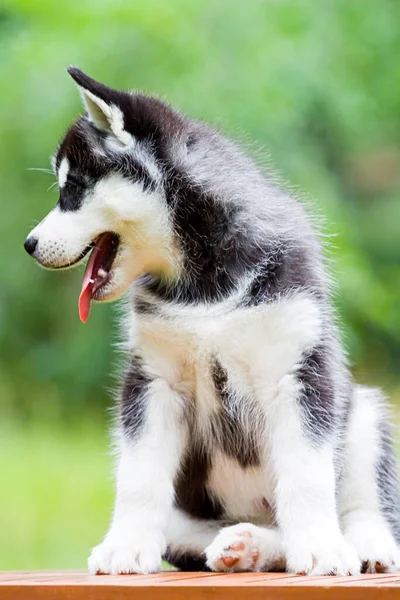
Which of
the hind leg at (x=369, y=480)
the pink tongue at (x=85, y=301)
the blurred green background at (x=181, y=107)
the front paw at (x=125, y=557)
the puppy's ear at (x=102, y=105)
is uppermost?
the blurred green background at (x=181, y=107)

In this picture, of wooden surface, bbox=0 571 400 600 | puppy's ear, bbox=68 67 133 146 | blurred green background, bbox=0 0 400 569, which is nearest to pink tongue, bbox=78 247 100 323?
puppy's ear, bbox=68 67 133 146

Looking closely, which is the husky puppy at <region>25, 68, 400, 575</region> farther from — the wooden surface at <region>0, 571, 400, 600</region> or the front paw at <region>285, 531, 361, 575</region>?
the wooden surface at <region>0, 571, 400, 600</region>

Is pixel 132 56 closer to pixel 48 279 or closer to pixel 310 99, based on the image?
pixel 310 99

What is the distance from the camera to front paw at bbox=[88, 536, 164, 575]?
2240 mm

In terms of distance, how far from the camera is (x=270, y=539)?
2.36 metres

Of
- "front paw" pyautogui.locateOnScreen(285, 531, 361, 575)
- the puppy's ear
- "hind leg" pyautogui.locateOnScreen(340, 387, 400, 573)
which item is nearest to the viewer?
"front paw" pyautogui.locateOnScreen(285, 531, 361, 575)

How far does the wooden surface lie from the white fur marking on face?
0.98 meters

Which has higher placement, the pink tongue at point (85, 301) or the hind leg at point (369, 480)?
the pink tongue at point (85, 301)

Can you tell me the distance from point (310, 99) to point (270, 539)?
3315 mm

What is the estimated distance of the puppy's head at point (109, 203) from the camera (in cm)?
241

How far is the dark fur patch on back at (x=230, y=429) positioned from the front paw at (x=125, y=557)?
1.13ft

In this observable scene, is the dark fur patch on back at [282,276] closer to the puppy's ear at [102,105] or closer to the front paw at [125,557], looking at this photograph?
the puppy's ear at [102,105]
